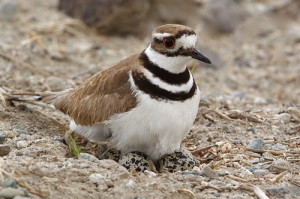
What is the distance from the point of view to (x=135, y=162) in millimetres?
4297

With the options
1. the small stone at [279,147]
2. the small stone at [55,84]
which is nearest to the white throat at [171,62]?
A: the small stone at [279,147]

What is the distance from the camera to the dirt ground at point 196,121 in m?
3.82

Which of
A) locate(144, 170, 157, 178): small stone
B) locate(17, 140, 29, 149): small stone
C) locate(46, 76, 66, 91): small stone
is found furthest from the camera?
locate(46, 76, 66, 91): small stone

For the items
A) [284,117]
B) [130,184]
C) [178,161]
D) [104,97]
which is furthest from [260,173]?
[284,117]

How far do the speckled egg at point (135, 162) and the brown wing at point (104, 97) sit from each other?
1.11ft

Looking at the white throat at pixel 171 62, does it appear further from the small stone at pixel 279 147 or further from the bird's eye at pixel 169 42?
the small stone at pixel 279 147

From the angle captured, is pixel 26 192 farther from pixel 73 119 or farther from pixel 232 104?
pixel 232 104

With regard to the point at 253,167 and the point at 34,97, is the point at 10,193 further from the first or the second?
the point at 34,97

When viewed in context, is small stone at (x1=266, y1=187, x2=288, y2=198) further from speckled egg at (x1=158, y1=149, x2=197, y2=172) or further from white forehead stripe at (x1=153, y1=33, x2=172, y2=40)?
white forehead stripe at (x1=153, y1=33, x2=172, y2=40)

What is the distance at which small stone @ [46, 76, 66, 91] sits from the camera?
635cm

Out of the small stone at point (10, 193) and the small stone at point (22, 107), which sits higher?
the small stone at point (10, 193)

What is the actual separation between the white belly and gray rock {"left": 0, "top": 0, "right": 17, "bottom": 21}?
489 cm

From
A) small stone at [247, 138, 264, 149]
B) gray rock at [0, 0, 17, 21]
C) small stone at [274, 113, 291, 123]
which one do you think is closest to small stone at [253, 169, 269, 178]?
small stone at [247, 138, 264, 149]

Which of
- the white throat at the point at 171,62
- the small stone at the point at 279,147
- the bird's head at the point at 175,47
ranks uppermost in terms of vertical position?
the bird's head at the point at 175,47
